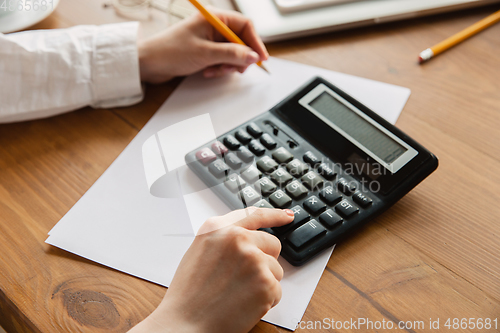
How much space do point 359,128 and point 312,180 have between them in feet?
0.26

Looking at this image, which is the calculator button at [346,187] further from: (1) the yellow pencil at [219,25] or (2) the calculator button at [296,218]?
(1) the yellow pencil at [219,25]

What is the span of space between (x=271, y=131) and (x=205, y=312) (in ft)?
0.66

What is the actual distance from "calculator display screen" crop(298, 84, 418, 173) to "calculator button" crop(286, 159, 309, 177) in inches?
A: 2.2

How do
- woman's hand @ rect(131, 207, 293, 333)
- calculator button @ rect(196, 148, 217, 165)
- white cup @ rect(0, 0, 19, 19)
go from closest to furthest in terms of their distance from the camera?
1. woman's hand @ rect(131, 207, 293, 333)
2. calculator button @ rect(196, 148, 217, 165)
3. white cup @ rect(0, 0, 19, 19)

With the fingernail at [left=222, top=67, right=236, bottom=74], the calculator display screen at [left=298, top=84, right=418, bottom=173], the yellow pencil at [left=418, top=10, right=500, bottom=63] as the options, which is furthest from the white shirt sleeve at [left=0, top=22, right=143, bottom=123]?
the yellow pencil at [left=418, top=10, right=500, bottom=63]

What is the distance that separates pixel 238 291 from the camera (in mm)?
303

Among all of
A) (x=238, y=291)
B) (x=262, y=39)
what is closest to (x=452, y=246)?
(x=238, y=291)

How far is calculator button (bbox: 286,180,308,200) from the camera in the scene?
369 mm

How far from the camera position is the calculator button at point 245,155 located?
0.40m

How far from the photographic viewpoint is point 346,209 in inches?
14.1

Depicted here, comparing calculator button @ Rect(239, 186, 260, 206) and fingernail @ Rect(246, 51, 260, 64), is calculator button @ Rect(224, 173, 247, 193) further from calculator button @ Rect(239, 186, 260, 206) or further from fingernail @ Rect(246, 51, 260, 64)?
fingernail @ Rect(246, 51, 260, 64)

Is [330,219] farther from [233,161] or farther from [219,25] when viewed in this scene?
[219,25]

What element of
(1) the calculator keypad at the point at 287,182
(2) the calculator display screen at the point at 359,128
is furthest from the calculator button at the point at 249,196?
(2) the calculator display screen at the point at 359,128

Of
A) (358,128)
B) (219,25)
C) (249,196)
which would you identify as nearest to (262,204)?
(249,196)
